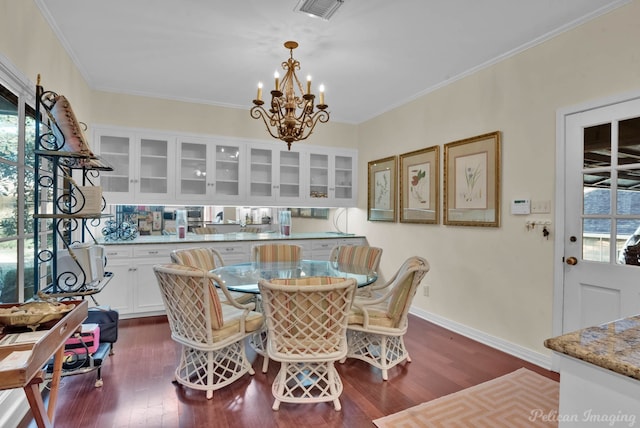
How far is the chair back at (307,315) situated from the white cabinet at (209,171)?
281 cm

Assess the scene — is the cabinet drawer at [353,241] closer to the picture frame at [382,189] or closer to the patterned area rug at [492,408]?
the picture frame at [382,189]

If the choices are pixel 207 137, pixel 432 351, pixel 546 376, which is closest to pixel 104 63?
pixel 207 137

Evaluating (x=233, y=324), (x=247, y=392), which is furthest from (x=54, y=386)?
(x=247, y=392)

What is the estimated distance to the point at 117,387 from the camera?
239 centimetres

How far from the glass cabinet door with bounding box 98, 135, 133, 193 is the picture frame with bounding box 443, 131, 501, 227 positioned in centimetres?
373

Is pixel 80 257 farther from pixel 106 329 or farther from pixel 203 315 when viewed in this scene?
pixel 203 315

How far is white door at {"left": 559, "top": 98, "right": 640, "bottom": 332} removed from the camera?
230 cm

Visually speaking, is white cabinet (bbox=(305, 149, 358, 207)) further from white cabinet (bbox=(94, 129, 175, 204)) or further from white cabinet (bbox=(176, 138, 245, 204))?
white cabinet (bbox=(94, 129, 175, 204))

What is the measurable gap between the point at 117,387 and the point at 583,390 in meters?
2.71

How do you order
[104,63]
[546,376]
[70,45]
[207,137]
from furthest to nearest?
1. [207,137]
2. [104,63]
3. [70,45]
4. [546,376]

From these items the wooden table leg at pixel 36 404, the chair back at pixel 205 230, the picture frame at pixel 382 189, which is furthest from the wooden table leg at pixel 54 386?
the picture frame at pixel 382 189

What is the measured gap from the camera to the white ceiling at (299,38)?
239cm

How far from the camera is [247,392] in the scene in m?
2.33

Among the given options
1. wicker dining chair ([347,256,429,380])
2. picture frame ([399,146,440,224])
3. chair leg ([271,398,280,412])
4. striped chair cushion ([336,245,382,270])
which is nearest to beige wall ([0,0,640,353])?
picture frame ([399,146,440,224])
